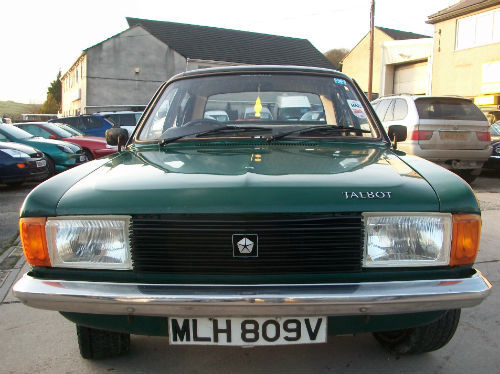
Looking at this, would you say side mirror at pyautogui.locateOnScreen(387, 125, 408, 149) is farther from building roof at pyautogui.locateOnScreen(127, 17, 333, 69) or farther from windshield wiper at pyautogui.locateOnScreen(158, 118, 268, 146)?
building roof at pyautogui.locateOnScreen(127, 17, 333, 69)

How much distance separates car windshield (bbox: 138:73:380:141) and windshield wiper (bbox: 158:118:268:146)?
12cm

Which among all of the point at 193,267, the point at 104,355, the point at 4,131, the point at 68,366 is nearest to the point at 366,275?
the point at 193,267

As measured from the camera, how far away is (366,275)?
6.21 ft

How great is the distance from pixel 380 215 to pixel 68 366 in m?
1.76

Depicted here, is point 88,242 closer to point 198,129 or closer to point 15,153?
point 198,129

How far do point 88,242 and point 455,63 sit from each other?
25.2 metres

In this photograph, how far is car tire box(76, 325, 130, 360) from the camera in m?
2.33

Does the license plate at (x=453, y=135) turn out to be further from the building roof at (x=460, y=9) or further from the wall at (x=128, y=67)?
the wall at (x=128, y=67)

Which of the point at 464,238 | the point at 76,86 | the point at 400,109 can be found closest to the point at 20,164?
the point at 400,109

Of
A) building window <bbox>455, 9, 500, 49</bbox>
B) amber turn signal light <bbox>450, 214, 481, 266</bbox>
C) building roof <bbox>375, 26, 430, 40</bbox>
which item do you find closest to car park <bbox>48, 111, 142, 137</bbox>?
amber turn signal light <bbox>450, 214, 481, 266</bbox>

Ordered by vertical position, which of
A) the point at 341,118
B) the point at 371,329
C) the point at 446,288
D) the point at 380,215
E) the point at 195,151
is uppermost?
the point at 341,118

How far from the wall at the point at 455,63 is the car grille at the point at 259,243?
75.8 ft

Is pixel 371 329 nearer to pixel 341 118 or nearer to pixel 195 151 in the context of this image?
pixel 195 151

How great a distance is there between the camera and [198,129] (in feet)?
9.44
